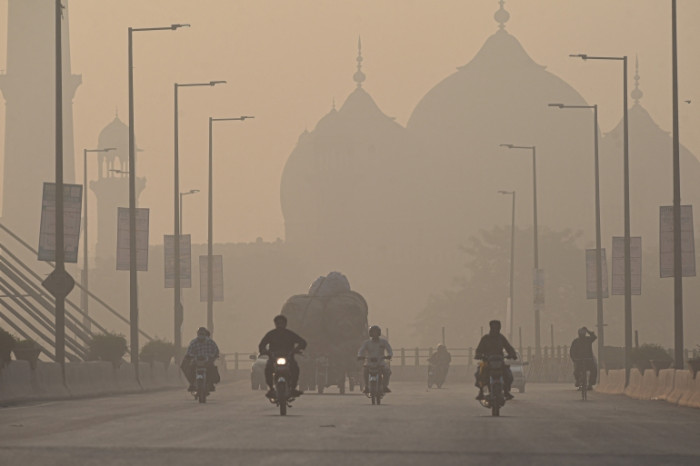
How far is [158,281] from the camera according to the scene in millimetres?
145625

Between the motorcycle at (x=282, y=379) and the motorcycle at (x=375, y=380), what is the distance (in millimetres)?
6753

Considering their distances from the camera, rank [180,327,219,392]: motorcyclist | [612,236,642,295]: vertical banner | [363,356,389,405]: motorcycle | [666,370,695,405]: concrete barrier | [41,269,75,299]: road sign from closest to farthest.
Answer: [666,370,695,405]: concrete barrier < [363,356,389,405]: motorcycle < [180,327,219,392]: motorcyclist < [41,269,75,299]: road sign < [612,236,642,295]: vertical banner

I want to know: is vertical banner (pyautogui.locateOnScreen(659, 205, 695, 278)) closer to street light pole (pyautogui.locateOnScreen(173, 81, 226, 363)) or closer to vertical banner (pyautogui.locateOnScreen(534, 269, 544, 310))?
street light pole (pyautogui.locateOnScreen(173, 81, 226, 363))

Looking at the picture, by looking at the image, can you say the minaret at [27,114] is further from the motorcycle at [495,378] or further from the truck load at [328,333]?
the motorcycle at [495,378]

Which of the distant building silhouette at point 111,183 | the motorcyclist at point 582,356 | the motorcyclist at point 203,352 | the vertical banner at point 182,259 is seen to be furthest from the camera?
the distant building silhouette at point 111,183

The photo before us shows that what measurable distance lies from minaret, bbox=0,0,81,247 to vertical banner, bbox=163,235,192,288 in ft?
313

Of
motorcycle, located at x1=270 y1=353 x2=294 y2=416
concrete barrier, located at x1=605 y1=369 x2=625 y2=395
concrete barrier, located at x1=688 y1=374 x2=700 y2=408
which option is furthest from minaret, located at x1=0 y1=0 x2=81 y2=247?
motorcycle, located at x1=270 y1=353 x2=294 y2=416

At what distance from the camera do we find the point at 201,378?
122 feet

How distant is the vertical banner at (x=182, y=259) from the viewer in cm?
6444

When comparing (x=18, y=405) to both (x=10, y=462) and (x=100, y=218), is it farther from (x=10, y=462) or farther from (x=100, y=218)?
(x=100, y=218)

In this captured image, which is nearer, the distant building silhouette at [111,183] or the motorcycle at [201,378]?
the motorcycle at [201,378]

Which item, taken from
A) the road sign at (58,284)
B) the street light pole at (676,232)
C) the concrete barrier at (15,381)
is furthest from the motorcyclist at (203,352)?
the street light pole at (676,232)

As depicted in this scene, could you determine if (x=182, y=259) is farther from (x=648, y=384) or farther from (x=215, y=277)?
(x=648, y=384)

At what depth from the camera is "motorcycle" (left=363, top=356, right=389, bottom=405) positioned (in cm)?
3694
